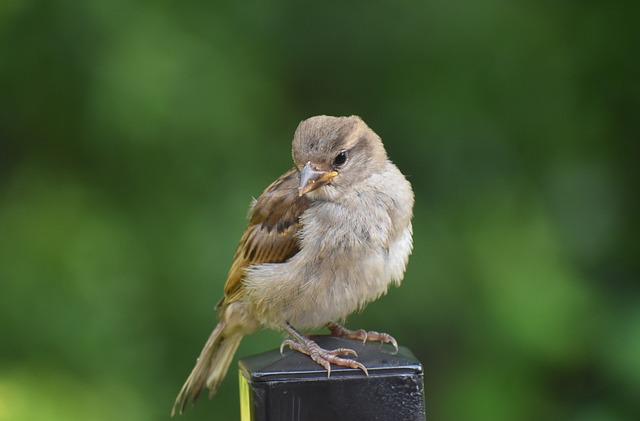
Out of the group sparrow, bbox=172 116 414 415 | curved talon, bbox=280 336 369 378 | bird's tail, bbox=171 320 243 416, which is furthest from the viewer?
bird's tail, bbox=171 320 243 416

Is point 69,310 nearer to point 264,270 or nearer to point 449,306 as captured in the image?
point 264,270

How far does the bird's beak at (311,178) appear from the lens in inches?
116

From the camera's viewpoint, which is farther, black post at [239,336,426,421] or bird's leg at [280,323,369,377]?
bird's leg at [280,323,369,377]

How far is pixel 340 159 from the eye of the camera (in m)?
3.12

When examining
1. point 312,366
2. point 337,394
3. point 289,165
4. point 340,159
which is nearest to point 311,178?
point 340,159

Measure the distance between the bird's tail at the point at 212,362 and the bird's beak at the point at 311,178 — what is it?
0.69m

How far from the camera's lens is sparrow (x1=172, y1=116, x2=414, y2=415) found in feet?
9.98

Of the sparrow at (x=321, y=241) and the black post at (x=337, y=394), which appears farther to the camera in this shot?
the sparrow at (x=321, y=241)

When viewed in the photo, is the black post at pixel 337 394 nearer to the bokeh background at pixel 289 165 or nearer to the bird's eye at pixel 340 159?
the bird's eye at pixel 340 159

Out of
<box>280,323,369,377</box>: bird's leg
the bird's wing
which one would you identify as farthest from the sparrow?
<box>280,323,369,377</box>: bird's leg

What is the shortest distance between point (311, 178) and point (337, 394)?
1.14m

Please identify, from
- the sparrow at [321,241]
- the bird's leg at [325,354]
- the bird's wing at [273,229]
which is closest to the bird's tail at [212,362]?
the sparrow at [321,241]

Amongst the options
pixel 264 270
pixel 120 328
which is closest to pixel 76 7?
pixel 120 328

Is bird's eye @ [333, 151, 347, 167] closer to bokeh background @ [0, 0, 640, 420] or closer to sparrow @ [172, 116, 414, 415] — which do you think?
sparrow @ [172, 116, 414, 415]
